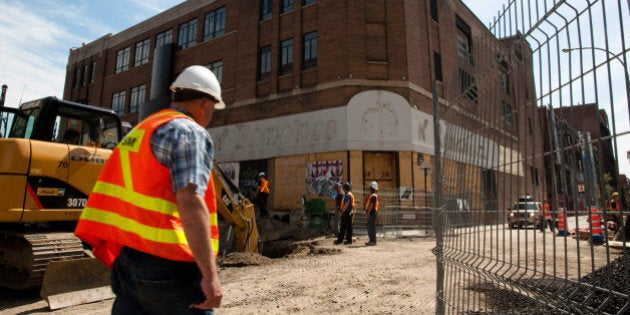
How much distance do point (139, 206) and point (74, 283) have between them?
4602 millimetres

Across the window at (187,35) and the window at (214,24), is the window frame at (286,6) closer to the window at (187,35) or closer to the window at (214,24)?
the window at (214,24)

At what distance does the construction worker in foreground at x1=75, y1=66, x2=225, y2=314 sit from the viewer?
1767 millimetres

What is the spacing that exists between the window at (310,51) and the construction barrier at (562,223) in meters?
18.2

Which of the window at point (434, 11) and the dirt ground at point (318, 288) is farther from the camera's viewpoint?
the window at point (434, 11)

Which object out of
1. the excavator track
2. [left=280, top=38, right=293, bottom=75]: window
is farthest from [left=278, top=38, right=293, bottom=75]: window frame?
the excavator track

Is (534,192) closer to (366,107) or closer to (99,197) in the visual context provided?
(99,197)

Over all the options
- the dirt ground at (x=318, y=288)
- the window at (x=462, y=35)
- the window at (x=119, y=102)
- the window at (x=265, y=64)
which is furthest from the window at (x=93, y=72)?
the dirt ground at (x=318, y=288)

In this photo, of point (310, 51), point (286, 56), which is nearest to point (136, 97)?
point (286, 56)

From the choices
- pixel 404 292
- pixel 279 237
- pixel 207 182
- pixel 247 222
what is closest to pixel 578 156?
pixel 207 182

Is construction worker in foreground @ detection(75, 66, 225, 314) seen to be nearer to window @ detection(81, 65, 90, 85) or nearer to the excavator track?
the excavator track

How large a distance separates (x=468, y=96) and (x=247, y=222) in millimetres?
6261

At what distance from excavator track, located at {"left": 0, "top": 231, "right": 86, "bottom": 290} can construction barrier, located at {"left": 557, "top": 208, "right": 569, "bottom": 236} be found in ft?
20.3

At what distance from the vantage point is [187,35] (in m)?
26.1

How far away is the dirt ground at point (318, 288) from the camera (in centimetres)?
468
